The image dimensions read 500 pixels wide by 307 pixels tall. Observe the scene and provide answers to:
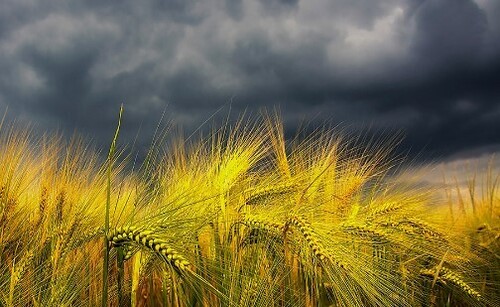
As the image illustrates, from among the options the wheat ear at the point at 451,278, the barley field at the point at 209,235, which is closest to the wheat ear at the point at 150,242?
the barley field at the point at 209,235

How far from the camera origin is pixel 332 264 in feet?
8.44

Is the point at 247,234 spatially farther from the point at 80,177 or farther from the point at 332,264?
the point at 80,177

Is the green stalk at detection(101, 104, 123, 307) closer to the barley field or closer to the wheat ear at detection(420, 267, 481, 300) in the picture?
the barley field

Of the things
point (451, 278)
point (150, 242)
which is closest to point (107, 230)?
point (150, 242)

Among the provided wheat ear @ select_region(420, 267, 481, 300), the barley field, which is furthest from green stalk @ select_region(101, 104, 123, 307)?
wheat ear @ select_region(420, 267, 481, 300)

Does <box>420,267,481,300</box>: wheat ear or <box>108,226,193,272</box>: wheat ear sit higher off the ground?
<box>108,226,193,272</box>: wheat ear

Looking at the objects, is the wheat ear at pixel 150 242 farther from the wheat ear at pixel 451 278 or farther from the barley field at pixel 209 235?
the wheat ear at pixel 451 278

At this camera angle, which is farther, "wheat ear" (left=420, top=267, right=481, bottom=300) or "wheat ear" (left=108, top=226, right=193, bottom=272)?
"wheat ear" (left=420, top=267, right=481, bottom=300)

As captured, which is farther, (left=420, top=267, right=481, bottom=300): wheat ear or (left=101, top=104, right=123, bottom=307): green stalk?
(left=420, top=267, right=481, bottom=300): wheat ear

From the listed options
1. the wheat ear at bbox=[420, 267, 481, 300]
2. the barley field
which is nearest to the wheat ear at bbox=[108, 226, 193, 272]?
the barley field

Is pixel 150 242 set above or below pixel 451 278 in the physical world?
above

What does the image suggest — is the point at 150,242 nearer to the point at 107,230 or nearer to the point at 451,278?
the point at 107,230

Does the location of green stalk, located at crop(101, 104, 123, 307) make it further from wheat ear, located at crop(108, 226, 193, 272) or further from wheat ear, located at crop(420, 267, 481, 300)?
wheat ear, located at crop(420, 267, 481, 300)

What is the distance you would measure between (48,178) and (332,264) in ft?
4.69
